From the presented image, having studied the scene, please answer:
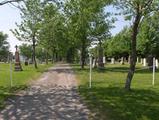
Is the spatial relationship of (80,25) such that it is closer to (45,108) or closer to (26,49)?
(45,108)

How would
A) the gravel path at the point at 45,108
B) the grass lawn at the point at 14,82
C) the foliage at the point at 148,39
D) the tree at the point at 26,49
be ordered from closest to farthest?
the gravel path at the point at 45,108
the grass lawn at the point at 14,82
the foliage at the point at 148,39
the tree at the point at 26,49

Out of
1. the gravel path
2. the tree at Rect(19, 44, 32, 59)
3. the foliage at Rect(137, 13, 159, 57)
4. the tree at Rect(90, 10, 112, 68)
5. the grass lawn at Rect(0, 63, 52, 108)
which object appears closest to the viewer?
the gravel path

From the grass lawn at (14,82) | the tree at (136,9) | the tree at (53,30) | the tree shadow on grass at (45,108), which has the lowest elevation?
the tree shadow on grass at (45,108)

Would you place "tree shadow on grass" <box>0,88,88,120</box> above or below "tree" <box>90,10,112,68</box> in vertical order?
below

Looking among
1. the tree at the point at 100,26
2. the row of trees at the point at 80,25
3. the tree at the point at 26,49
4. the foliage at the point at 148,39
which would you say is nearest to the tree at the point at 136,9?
the row of trees at the point at 80,25

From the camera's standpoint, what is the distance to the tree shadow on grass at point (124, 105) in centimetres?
1272

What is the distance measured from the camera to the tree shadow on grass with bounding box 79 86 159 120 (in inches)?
501

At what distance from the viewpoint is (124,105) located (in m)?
14.9

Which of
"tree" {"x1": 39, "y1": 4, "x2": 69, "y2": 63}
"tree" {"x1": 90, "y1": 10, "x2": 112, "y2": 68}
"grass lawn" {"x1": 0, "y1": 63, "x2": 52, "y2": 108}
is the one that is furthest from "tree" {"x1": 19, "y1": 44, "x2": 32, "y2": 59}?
"grass lawn" {"x1": 0, "y1": 63, "x2": 52, "y2": 108}

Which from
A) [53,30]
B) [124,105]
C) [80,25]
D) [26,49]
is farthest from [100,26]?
[26,49]

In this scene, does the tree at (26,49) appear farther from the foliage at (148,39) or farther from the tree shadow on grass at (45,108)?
the tree shadow on grass at (45,108)

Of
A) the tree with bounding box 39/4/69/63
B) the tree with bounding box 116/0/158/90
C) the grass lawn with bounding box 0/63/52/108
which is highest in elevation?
the tree with bounding box 39/4/69/63

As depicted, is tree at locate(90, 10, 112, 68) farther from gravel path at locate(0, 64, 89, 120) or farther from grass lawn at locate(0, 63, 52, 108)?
gravel path at locate(0, 64, 89, 120)

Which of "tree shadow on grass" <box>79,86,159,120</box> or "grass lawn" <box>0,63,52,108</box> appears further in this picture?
"grass lawn" <box>0,63,52,108</box>
